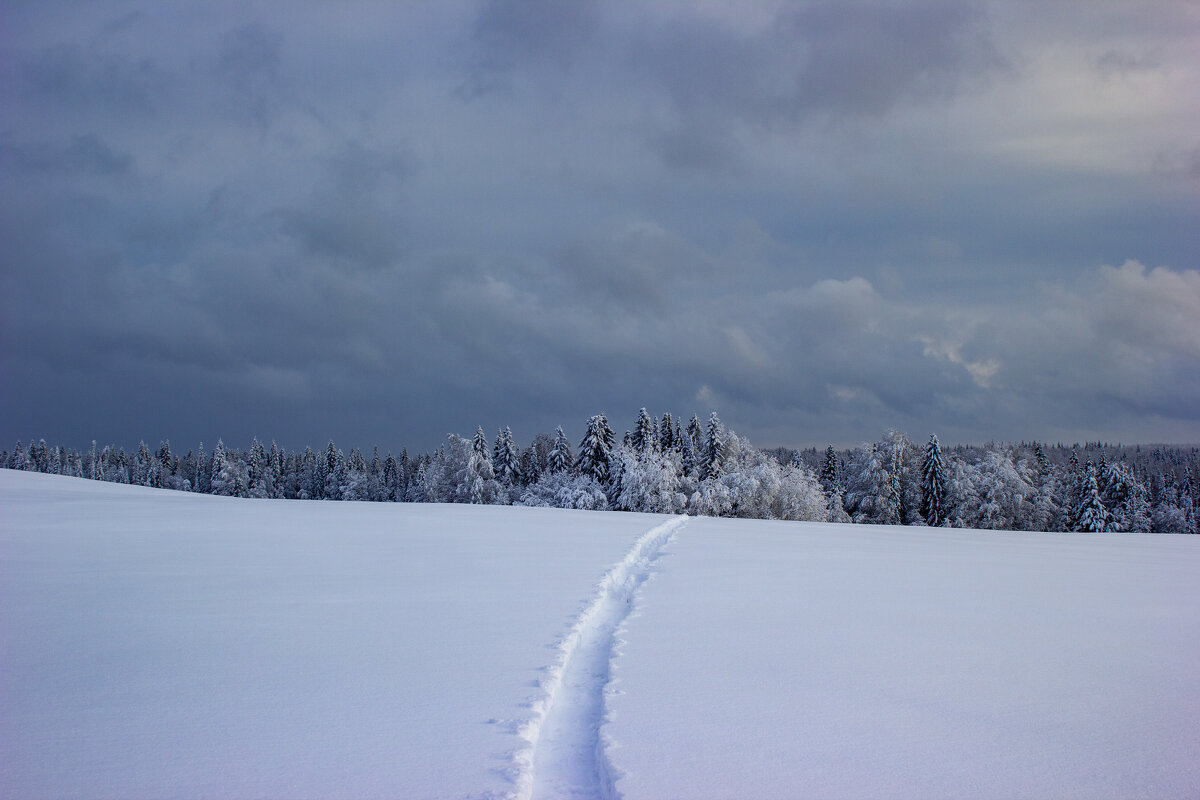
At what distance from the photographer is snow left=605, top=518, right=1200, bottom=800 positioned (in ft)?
13.7

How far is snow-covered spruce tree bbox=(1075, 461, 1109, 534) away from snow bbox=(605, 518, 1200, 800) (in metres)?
51.5

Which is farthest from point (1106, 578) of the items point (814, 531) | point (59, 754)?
point (59, 754)

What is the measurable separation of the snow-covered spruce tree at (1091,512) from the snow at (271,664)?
55672 mm

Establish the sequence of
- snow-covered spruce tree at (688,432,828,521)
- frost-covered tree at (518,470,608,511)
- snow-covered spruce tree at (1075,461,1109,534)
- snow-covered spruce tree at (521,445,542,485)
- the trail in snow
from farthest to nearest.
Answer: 1. snow-covered spruce tree at (521,445,542,485)
2. snow-covered spruce tree at (1075,461,1109,534)
3. frost-covered tree at (518,470,608,511)
4. snow-covered spruce tree at (688,432,828,521)
5. the trail in snow

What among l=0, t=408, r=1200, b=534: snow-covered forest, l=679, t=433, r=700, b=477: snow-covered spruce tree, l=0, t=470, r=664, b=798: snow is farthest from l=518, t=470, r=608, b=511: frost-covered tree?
l=0, t=470, r=664, b=798: snow

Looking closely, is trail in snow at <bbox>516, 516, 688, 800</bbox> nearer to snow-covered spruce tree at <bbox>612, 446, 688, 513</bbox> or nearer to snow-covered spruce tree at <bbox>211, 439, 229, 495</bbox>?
snow-covered spruce tree at <bbox>612, 446, 688, 513</bbox>

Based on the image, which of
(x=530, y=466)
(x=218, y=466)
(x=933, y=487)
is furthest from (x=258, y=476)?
(x=933, y=487)

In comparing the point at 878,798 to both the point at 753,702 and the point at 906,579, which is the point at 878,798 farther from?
the point at 906,579

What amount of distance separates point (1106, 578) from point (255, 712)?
13.9 meters

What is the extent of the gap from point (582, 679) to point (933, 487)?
2218 inches

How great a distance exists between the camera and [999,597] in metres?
10.1

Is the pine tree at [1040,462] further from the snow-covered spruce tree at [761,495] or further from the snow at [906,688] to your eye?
the snow at [906,688]

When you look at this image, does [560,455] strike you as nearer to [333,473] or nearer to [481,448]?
[481,448]

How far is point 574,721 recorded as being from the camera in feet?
16.8
